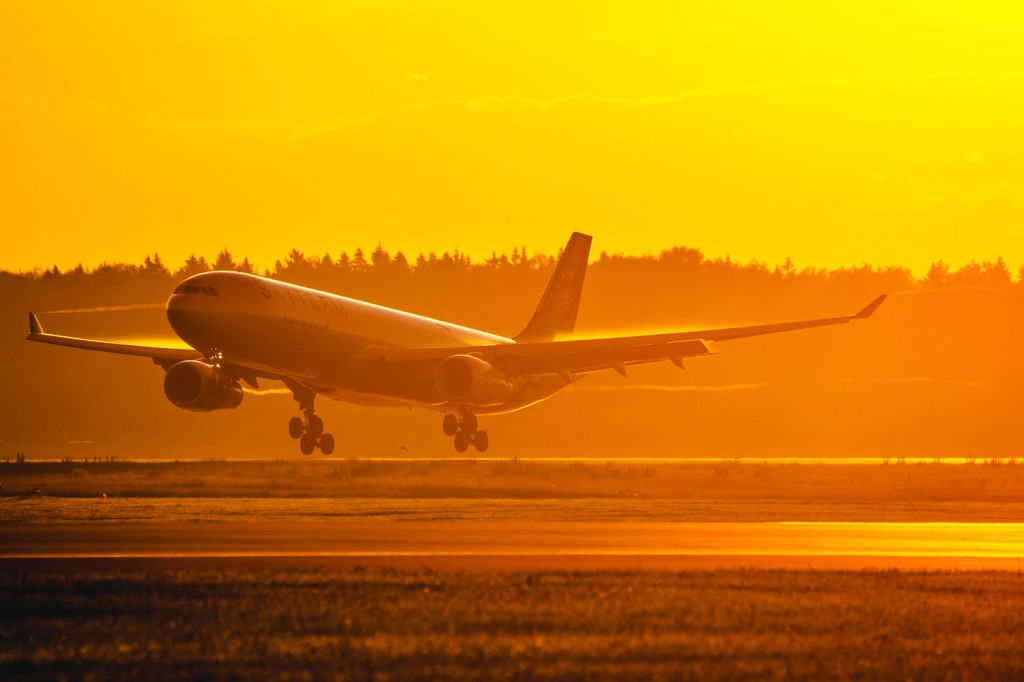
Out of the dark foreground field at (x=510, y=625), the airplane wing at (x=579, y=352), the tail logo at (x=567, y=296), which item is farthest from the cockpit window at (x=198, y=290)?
the tail logo at (x=567, y=296)

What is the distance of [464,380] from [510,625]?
31242 mm

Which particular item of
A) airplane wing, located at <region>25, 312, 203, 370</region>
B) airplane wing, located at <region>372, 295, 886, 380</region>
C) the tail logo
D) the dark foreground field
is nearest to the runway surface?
the dark foreground field

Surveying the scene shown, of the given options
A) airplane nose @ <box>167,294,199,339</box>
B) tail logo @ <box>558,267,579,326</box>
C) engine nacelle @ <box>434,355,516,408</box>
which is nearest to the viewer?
airplane nose @ <box>167,294,199,339</box>

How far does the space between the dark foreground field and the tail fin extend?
4198cm

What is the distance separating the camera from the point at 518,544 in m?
24.2

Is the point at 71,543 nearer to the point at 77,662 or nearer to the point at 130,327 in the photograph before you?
the point at 77,662

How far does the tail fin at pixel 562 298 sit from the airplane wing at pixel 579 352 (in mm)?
9854

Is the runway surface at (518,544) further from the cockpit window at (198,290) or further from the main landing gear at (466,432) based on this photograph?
the main landing gear at (466,432)

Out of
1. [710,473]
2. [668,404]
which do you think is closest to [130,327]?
[668,404]

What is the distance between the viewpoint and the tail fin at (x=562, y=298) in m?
61.7

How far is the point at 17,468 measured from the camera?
54.9 metres

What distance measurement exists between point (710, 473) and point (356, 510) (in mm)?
25413

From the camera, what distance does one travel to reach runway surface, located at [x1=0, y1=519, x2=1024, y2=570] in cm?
2122

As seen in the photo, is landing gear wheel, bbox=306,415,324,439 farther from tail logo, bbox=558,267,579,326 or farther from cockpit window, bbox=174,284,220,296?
tail logo, bbox=558,267,579,326
